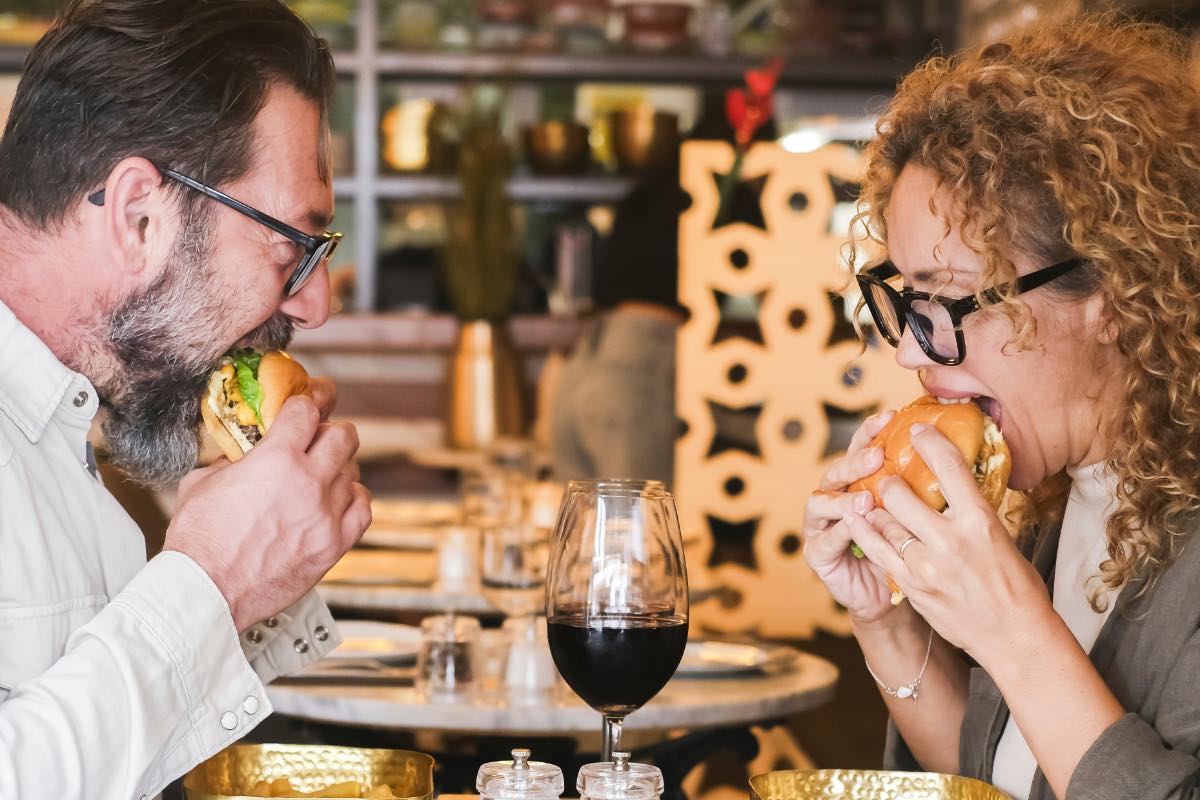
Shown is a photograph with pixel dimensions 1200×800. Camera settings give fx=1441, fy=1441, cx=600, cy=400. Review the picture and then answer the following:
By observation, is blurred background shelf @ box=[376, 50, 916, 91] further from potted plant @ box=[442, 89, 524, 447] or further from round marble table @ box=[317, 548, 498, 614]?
round marble table @ box=[317, 548, 498, 614]

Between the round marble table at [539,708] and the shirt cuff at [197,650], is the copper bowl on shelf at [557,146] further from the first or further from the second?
the shirt cuff at [197,650]

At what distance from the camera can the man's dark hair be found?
4.99 ft

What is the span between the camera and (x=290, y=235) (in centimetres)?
→ 164

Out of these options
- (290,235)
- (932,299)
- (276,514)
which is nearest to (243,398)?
(290,235)

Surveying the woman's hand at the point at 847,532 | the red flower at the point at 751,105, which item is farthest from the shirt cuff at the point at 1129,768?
the red flower at the point at 751,105

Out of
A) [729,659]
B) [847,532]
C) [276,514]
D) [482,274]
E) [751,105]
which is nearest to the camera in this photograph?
[276,514]

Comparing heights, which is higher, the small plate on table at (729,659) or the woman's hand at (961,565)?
the woman's hand at (961,565)

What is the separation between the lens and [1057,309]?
1604mm

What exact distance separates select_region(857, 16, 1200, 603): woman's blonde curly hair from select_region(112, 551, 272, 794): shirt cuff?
0.89m

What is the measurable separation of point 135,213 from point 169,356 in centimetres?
17

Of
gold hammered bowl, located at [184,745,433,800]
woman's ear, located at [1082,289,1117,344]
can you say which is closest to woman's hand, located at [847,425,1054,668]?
woman's ear, located at [1082,289,1117,344]

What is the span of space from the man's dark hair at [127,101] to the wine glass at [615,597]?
580 millimetres

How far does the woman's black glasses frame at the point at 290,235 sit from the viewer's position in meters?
1.54

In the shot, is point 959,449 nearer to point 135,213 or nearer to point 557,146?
point 135,213
